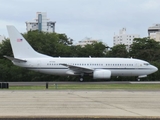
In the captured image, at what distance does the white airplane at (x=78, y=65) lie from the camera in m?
45.4

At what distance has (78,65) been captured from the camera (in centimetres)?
4647

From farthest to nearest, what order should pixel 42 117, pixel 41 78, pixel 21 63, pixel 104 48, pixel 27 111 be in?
pixel 104 48, pixel 41 78, pixel 21 63, pixel 27 111, pixel 42 117

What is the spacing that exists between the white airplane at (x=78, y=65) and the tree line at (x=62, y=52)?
2.77m

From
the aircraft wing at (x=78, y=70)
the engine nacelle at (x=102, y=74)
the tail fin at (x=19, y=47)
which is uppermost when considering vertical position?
the tail fin at (x=19, y=47)

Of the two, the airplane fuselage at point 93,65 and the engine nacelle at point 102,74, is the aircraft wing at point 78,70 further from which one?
the engine nacelle at point 102,74

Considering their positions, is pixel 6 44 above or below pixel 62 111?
above

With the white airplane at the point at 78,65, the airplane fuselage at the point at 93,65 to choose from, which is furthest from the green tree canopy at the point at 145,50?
the white airplane at the point at 78,65

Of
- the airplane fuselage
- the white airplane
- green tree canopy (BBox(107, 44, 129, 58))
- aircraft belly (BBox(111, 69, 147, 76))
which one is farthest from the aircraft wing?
green tree canopy (BBox(107, 44, 129, 58))

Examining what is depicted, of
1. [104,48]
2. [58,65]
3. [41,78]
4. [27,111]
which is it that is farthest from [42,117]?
[104,48]

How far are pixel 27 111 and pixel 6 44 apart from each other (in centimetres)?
4698

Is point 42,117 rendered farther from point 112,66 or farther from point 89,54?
point 89,54

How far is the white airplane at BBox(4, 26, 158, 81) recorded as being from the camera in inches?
1788

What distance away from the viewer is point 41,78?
50.1m

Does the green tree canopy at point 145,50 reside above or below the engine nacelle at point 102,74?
above
